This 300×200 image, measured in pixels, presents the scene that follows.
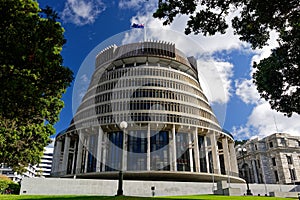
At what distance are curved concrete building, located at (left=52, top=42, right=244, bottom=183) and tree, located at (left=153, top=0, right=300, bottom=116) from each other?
33.7m

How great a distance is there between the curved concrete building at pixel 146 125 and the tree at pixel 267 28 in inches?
1327

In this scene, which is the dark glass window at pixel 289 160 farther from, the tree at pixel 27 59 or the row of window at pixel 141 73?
the tree at pixel 27 59

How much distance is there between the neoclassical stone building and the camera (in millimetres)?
68062

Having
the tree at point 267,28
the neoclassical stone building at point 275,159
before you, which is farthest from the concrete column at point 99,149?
the neoclassical stone building at point 275,159

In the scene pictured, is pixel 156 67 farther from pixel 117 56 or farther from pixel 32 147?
pixel 32 147

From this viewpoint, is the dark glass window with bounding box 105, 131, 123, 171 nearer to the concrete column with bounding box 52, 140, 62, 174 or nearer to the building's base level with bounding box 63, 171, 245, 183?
the building's base level with bounding box 63, 171, 245, 183

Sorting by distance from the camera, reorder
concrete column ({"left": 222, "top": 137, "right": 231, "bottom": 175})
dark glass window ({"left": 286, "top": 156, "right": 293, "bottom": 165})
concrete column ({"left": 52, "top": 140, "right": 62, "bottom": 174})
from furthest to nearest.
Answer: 1. dark glass window ({"left": 286, "top": 156, "right": 293, "bottom": 165})
2. concrete column ({"left": 52, "top": 140, "right": 62, "bottom": 174})
3. concrete column ({"left": 222, "top": 137, "right": 231, "bottom": 175})

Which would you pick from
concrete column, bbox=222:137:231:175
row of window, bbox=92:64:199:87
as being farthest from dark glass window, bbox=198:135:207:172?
row of window, bbox=92:64:199:87

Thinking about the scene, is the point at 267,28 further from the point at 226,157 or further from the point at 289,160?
the point at 289,160

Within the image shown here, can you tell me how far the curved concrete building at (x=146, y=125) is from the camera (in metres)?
49.7

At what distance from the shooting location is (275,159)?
7006cm

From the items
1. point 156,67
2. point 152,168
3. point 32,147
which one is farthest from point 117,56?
point 32,147

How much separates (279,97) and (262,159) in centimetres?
6640

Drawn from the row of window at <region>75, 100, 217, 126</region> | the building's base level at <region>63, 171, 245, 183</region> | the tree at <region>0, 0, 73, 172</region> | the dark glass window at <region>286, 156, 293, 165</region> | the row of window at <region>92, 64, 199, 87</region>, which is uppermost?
the row of window at <region>92, 64, 199, 87</region>
